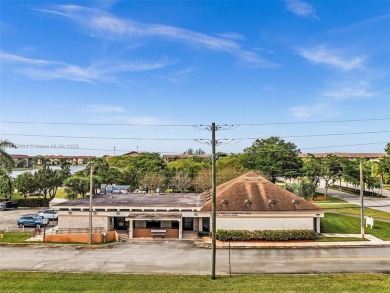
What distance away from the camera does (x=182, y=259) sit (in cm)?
3028

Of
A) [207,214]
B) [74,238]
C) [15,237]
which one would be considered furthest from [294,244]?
[15,237]

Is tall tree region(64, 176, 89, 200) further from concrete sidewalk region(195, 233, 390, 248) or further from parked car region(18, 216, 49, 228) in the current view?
concrete sidewalk region(195, 233, 390, 248)

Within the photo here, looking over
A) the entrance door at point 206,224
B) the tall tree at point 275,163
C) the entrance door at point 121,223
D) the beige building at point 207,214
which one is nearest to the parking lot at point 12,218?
the beige building at point 207,214

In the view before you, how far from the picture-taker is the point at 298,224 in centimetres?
3769

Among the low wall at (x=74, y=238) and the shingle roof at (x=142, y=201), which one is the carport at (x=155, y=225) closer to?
the shingle roof at (x=142, y=201)

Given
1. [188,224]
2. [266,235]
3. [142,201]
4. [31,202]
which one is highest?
[142,201]

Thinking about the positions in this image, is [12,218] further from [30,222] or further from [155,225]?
[155,225]

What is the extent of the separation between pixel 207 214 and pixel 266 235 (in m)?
6.51

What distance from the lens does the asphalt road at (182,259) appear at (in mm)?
27375

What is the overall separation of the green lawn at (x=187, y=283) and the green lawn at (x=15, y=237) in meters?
11.4

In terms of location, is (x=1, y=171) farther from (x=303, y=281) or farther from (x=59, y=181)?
(x=303, y=281)

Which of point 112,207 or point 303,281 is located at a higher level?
point 112,207

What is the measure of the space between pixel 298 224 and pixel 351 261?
27.8 ft

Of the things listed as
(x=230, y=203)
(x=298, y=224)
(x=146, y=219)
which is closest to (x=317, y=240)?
(x=298, y=224)
